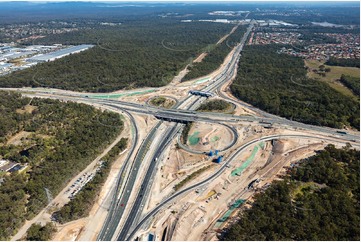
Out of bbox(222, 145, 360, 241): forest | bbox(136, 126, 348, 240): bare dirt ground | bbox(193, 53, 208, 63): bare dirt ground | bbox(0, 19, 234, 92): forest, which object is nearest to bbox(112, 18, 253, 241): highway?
bbox(136, 126, 348, 240): bare dirt ground

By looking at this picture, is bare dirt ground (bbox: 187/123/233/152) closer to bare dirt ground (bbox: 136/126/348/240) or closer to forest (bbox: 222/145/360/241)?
bare dirt ground (bbox: 136/126/348/240)

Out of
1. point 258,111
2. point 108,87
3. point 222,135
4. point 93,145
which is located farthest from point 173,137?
point 108,87

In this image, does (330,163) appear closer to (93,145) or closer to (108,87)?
(93,145)

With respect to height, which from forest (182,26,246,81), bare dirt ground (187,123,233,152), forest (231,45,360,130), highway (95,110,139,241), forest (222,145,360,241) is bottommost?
highway (95,110,139,241)

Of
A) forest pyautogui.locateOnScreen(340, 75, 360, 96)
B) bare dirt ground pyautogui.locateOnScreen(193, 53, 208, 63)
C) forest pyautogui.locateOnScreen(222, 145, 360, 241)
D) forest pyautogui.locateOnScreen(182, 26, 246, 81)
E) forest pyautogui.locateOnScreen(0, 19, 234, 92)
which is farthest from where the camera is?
bare dirt ground pyautogui.locateOnScreen(193, 53, 208, 63)

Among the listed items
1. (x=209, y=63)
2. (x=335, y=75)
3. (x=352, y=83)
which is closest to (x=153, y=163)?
(x=352, y=83)

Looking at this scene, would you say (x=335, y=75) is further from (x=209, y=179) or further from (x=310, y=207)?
(x=209, y=179)
